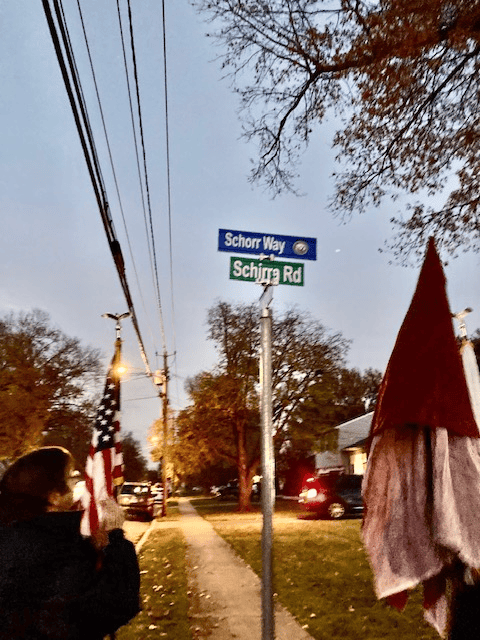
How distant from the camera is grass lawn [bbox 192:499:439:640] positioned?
5562mm

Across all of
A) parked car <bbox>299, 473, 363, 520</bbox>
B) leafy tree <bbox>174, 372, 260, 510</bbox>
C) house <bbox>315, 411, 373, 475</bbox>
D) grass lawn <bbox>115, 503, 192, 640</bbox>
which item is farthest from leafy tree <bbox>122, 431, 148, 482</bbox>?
grass lawn <bbox>115, 503, 192, 640</bbox>

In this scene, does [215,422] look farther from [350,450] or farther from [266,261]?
[266,261]

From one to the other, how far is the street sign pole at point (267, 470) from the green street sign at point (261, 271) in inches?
3.4

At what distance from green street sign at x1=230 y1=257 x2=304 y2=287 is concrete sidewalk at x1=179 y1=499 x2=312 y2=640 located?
11.9ft

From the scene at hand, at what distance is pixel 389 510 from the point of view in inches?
91.0

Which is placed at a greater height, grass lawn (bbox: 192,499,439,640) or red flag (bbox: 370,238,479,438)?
red flag (bbox: 370,238,479,438)

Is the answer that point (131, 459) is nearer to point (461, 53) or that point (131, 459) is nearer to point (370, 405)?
point (370, 405)

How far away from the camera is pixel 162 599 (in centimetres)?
731

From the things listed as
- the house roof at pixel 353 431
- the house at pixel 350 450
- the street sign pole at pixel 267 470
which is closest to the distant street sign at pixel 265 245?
the street sign pole at pixel 267 470

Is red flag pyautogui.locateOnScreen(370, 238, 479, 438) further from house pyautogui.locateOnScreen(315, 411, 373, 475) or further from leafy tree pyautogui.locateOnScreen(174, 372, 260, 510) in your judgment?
house pyautogui.locateOnScreen(315, 411, 373, 475)

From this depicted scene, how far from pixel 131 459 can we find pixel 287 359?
65.0 m

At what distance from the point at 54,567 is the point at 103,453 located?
5.15ft

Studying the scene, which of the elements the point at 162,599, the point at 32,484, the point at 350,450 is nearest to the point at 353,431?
the point at 350,450

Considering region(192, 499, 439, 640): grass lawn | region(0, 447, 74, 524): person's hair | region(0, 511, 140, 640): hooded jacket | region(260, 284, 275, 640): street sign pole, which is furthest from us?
region(192, 499, 439, 640): grass lawn
